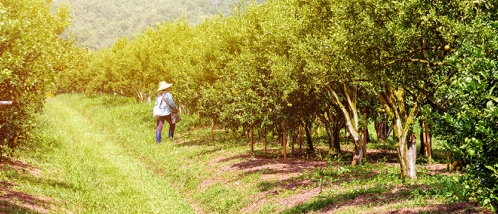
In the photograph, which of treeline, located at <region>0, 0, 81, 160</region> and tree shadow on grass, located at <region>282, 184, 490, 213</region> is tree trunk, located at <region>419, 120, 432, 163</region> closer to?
tree shadow on grass, located at <region>282, 184, 490, 213</region>

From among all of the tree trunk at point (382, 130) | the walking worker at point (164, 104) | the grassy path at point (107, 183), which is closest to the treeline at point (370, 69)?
the walking worker at point (164, 104)

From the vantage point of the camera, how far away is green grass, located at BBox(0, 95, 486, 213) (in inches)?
610

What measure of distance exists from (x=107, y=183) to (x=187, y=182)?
3.65 m

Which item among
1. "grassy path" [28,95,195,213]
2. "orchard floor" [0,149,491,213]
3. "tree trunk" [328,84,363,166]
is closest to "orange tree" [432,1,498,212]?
"orchard floor" [0,149,491,213]

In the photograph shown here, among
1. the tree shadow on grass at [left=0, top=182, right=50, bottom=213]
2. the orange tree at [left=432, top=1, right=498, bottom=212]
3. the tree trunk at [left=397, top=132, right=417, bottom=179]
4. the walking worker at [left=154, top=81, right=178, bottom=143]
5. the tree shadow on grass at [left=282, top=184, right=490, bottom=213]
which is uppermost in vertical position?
the walking worker at [left=154, top=81, right=178, bottom=143]

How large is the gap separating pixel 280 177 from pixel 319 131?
2067 cm

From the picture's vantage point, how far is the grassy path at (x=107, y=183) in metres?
17.7

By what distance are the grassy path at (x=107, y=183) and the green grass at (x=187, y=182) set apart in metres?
0.04

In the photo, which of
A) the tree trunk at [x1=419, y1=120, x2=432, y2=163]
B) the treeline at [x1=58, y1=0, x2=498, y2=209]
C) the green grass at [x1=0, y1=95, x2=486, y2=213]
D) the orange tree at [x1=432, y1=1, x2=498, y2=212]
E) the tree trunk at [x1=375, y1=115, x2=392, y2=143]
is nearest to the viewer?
the orange tree at [x1=432, y1=1, x2=498, y2=212]

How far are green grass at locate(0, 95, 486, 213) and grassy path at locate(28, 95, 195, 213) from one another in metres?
0.04

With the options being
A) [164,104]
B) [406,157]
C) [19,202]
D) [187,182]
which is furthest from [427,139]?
[19,202]

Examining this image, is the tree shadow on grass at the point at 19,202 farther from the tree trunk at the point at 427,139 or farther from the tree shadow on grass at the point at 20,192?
the tree trunk at the point at 427,139

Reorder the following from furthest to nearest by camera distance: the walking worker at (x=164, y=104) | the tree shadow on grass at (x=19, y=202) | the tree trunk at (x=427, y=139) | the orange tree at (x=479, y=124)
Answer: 1. the walking worker at (x=164, y=104)
2. the tree trunk at (x=427, y=139)
3. the tree shadow on grass at (x=19, y=202)
4. the orange tree at (x=479, y=124)

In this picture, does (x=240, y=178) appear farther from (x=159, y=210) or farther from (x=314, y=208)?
(x=314, y=208)
